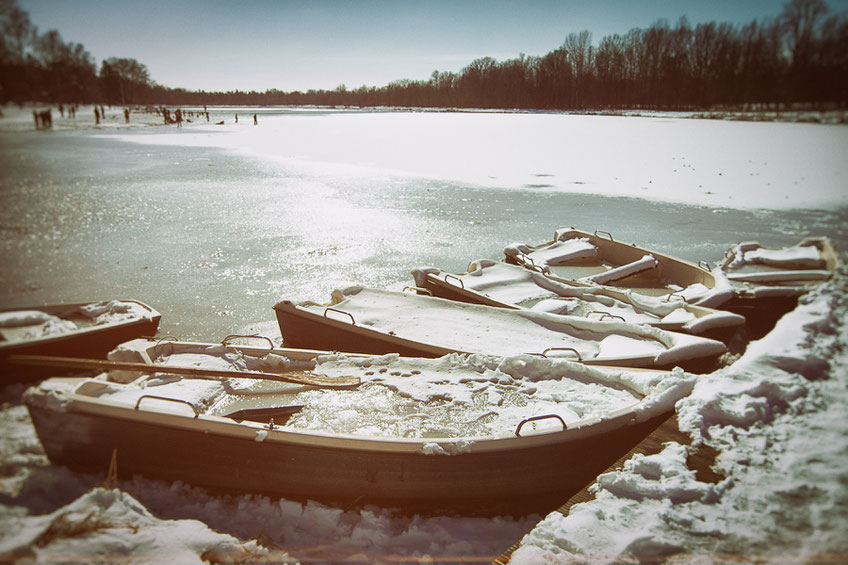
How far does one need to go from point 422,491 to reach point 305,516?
27.2 inches

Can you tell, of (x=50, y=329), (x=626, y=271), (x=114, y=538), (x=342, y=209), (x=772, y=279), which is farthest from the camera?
(x=342, y=209)

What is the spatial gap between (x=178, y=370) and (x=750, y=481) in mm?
3098

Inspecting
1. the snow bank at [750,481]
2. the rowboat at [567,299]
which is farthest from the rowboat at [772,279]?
the snow bank at [750,481]

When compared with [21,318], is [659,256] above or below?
below

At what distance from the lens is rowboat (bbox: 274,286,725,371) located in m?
4.01

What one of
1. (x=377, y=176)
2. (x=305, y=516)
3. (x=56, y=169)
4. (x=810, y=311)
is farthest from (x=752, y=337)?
(x=377, y=176)

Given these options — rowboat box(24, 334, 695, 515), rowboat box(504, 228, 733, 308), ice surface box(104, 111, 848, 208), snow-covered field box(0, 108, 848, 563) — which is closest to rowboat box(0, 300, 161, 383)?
snow-covered field box(0, 108, 848, 563)

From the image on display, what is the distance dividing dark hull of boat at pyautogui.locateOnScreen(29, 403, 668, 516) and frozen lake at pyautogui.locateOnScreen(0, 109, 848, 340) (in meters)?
0.90

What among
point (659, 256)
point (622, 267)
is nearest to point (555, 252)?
point (622, 267)

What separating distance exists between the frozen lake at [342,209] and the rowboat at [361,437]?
821mm

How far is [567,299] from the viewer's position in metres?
5.56

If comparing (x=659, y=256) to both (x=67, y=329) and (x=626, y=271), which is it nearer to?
(x=626, y=271)

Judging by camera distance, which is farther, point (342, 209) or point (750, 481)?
point (342, 209)

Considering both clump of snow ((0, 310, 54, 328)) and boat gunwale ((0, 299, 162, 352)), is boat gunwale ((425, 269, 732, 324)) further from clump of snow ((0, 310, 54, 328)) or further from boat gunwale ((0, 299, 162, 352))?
clump of snow ((0, 310, 54, 328))
